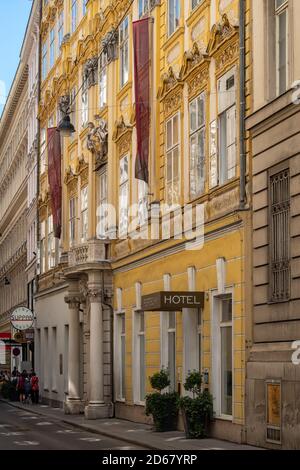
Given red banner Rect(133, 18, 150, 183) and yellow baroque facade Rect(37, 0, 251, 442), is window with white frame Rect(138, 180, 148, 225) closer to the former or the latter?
yellow baroque facade Rect(37, 0, 251, 442)

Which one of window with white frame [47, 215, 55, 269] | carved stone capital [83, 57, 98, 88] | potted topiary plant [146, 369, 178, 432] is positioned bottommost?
potted topiary plant [146, 369, 178, 432]

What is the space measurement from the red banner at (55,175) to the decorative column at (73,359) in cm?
567

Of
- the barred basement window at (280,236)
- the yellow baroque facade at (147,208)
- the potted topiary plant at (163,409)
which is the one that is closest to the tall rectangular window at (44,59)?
the yellow baroque facade at (147,208)

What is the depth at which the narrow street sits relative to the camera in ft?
83.7

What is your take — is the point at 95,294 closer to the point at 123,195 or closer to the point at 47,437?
the point at 123,195

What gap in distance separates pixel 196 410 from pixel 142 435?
2.92 metres

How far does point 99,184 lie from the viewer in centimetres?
4062

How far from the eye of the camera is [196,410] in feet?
84.7

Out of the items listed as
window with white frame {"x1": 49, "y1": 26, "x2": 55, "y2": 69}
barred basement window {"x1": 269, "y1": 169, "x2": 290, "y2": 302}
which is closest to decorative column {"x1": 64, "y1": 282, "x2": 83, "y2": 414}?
window with white frame {"x1": 49, "y1": 26, "x2": 55, "y2": 69}

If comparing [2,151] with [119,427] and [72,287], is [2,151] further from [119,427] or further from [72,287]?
[119,427]

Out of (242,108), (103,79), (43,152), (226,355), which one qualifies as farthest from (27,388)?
(242,108)

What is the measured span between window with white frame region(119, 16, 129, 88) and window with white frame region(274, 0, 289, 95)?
13.6m

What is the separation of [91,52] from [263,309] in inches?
833

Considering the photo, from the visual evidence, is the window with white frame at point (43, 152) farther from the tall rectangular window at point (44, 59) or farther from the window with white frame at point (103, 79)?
the window with white frame at point (103, 79)
